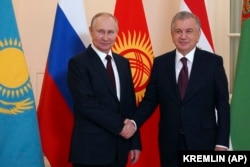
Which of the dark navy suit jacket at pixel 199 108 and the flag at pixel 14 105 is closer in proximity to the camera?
the dark navy suit jacket at pixel 199 108

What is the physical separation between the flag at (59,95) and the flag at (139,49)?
1.02ft

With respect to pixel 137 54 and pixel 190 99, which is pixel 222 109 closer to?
pixel 190 99

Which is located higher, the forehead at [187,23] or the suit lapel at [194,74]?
the forehead at [187,23]

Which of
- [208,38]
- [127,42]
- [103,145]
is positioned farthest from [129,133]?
[208,38]

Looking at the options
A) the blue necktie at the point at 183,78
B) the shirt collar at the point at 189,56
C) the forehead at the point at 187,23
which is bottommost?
the blue necktie at the point at 183,78

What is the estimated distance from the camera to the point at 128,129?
1.93m

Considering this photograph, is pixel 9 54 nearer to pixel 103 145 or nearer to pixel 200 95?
pixel 103 145

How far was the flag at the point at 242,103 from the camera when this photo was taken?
2221mm

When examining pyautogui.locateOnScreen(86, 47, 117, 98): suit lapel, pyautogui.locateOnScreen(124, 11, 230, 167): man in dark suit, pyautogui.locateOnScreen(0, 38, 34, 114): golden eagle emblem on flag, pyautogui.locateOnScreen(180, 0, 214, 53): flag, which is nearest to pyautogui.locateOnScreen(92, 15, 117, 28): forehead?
pyautogui.locateOnScreen(86, 47, 117, 98): suit lapel

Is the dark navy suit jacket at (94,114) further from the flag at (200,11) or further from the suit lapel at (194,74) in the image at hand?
the flag at (200,11)

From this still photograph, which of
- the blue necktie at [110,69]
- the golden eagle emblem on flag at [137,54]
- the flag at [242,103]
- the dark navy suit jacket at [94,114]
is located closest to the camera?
the dark navy suit jacket at [94,114]

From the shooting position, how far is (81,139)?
1901 millimetres

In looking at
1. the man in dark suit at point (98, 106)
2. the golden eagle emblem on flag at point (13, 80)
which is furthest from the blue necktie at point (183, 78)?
the golden eagle emblem on flag at point (13, 80)

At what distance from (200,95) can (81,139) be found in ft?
2.07
